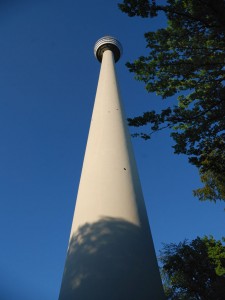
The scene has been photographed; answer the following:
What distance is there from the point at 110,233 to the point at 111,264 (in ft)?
2.60

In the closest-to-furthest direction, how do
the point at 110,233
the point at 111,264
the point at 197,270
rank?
the point at 111,264 → the point at 110,233 → the point at 197,270

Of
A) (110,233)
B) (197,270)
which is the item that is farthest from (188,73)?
(197,270)

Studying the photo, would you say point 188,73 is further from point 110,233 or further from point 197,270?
point 197,270

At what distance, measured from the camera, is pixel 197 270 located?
21.8 meters

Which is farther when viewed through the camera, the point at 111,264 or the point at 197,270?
the point at 197,270

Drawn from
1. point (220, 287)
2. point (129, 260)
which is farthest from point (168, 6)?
point (220, 287)


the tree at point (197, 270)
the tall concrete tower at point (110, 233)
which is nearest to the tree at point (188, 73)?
the tall concrete tower at point (110, 233)

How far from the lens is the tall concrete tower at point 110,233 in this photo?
250 inches

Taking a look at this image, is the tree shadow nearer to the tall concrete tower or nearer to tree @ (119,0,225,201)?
the tall concrete tower

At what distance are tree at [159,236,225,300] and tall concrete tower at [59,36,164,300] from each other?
14270mm

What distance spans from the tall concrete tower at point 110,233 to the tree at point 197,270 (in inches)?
562

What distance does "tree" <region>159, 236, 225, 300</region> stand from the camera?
2047 centimetres

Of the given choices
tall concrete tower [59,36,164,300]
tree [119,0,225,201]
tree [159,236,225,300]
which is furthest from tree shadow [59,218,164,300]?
tree [159,236,225,300]

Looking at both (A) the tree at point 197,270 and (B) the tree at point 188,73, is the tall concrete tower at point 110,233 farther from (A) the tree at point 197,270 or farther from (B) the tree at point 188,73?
(A) the tree at point 197,270
